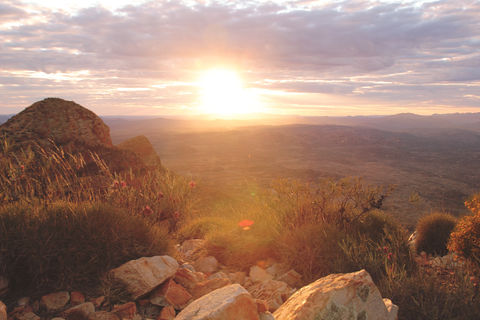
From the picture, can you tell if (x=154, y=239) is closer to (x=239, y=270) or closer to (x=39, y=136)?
(x=239, y=270)

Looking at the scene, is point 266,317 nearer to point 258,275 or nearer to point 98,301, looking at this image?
point 98,301

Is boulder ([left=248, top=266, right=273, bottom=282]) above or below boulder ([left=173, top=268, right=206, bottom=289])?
below

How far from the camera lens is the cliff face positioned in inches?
329

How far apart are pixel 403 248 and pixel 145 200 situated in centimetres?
419

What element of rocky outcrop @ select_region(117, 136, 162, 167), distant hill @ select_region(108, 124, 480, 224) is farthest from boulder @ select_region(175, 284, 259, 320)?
rocky outcrop @ select_region(117, 136, 162, 167)

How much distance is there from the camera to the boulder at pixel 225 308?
2336 millimetres

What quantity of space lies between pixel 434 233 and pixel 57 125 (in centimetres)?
990

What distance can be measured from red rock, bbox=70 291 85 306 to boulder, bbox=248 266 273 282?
2.08 metres

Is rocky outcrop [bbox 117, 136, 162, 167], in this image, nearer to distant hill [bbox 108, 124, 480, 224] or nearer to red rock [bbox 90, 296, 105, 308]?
distant hill [bbox 108, 124, 480, 224]

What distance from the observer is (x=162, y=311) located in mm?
2973

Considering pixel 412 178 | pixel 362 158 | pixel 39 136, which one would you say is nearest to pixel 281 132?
pixel 362 158

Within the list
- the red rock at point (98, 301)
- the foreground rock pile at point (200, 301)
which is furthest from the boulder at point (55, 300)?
the red rock at point (98, 301)

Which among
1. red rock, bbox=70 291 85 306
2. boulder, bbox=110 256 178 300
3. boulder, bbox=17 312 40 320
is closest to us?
boulder, bbox=17 312 40 320

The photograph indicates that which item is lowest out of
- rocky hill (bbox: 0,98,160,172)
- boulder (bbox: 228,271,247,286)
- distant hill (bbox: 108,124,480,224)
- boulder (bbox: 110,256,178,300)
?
distant hill (bbox: 108,124,480,224)
